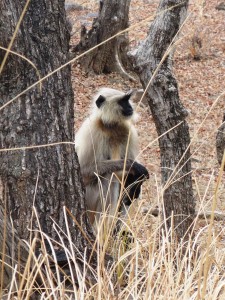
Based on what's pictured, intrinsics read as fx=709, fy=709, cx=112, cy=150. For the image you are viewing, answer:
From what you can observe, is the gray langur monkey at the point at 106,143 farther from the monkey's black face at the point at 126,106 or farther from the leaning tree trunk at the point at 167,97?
the leaning tree trunk at the point at 167,97

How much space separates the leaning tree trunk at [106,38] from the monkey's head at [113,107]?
521 centimetres

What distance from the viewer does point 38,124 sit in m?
3.08

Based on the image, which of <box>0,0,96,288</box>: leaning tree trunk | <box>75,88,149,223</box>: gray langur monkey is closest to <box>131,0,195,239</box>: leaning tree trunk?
<box>75,88,149,223</box>: gray langur monkey

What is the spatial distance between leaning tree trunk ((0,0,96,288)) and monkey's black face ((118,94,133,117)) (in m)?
2.81

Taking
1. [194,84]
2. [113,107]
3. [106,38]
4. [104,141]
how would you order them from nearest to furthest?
[113,107]
[104,141]
[106,38]
[194,84]

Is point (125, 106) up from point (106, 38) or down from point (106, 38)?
down

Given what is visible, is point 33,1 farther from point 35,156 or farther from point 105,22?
point 105,22

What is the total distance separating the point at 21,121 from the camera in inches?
121

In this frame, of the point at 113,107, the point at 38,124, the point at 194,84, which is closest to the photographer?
the point at 38,124

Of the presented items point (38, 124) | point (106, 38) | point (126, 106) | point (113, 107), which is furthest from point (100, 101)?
point (106, 38)

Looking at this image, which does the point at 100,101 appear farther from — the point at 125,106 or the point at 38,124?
the point at 38,124

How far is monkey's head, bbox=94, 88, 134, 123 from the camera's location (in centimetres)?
597

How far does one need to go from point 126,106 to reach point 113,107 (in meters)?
0.11

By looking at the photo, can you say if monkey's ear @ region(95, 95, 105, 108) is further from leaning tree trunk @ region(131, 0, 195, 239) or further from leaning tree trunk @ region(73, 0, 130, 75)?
leaning tree trunk @ region(73, 0, 130, 75)
